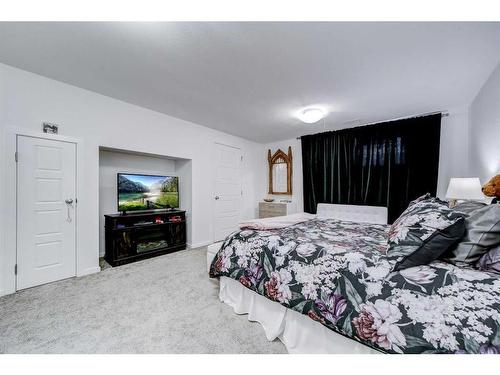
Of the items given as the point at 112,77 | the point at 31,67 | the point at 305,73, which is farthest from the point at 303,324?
the point at 31,67

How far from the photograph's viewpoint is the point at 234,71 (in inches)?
86.0

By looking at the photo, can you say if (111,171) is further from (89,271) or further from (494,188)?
(494,188)

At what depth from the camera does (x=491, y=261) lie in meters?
1.04

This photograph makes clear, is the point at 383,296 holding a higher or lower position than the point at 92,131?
lower

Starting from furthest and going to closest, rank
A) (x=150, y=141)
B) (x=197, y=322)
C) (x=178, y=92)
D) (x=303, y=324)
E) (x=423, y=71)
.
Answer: (x=150, y=141), (x=178, y=92), (x=423, y=71), (x=197, y=322), (x=303, y=324)

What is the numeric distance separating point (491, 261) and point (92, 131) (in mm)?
4027

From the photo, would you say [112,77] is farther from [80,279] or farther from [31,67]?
[80,279]

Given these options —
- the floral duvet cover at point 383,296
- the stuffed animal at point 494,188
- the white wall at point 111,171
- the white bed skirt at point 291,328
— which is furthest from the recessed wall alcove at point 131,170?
the stuffed animal at point 494,188

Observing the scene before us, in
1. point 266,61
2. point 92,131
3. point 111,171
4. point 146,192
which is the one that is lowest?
point 146,192

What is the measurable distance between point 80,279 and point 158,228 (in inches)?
46.2

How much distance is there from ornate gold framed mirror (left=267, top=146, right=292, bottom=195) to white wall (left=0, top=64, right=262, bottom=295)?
1.80 m

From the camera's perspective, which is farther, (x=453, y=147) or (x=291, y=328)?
(x=453, y=147)

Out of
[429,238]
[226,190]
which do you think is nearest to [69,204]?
[226,190]

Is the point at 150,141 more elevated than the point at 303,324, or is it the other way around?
the point at 150,141
